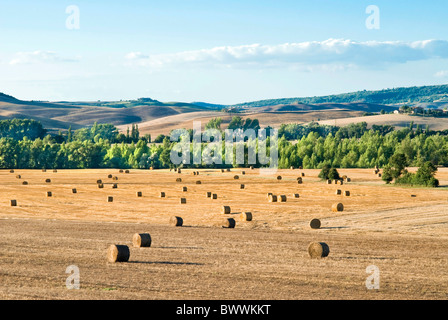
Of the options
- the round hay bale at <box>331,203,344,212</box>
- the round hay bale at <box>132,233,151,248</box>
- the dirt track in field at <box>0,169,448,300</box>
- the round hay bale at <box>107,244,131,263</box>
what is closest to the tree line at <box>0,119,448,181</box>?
the dirt track in field at <box>0,169,448,300</box>

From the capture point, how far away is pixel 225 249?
108ft

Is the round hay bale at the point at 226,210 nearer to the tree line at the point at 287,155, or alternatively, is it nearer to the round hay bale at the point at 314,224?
the round hay bale at the point at 314,224

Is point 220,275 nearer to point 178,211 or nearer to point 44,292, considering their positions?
point 44,292

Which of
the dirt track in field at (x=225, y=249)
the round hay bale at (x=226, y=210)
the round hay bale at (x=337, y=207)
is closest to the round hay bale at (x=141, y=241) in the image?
the dirt track in field at (x=225, y=249)

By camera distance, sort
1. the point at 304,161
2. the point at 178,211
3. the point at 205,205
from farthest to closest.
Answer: the point at 304,161, the point at 205,205, the point at 178,211

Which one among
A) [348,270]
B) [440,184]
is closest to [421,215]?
[348,270]

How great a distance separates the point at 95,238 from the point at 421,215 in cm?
2504

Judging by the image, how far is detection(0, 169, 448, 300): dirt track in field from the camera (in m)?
22.7

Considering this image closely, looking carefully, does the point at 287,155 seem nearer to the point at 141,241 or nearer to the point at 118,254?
the point at 141,241

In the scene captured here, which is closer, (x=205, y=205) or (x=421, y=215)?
(x=421, y=215)

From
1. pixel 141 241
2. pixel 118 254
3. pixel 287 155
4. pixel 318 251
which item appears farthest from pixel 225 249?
pixel 287 155

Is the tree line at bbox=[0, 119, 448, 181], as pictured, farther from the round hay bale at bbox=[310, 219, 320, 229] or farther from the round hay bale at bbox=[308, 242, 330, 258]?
the round hay bale at bbox=[308, 242, 330, 258]
